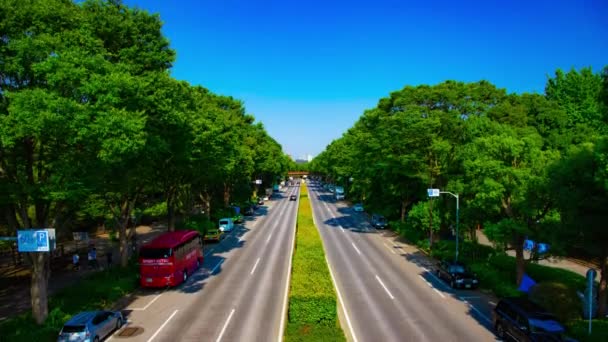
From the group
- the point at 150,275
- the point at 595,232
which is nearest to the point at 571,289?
the point at 595,232

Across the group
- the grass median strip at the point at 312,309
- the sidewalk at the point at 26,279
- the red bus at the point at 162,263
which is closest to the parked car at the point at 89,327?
the sidewalk at the point at 26,279

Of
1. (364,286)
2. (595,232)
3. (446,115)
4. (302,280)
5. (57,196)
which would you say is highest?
(446,115)

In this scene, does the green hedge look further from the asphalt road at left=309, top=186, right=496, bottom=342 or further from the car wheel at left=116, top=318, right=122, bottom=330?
the asphalt road at left=309, top=186, right=496, bottom=342

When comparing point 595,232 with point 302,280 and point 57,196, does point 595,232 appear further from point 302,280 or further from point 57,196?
point 57,196

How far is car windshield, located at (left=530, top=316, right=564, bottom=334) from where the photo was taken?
17656mm

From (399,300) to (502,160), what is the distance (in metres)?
10.7

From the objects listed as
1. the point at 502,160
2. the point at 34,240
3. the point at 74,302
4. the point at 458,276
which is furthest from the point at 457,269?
the point at 34,240

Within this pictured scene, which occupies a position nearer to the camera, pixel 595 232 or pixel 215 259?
pixel 595 232

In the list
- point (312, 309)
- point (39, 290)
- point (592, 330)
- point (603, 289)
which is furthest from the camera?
point (603, 289)

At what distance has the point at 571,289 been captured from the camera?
2245cm

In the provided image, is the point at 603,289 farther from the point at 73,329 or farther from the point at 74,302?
the point at 74,302

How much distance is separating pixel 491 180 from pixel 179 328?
62.6 ft

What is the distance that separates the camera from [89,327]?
17594 millimetres

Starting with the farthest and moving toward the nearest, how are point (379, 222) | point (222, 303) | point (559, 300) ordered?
point (379, 222) < point (222, 303) < point (559, 300)
